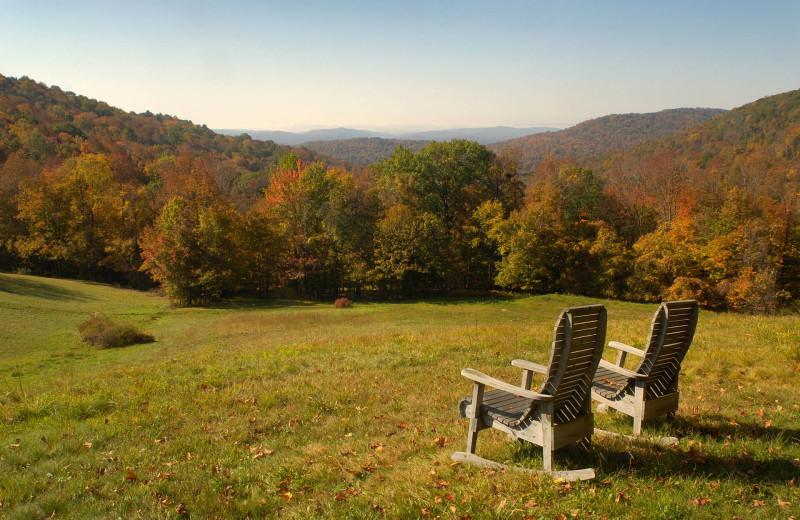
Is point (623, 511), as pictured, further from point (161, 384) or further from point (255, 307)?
point (255, 307)

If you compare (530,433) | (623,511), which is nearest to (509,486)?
(530,433)

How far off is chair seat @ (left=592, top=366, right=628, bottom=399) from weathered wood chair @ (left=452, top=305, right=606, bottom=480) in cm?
81

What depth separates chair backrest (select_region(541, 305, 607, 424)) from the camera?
3.78 m

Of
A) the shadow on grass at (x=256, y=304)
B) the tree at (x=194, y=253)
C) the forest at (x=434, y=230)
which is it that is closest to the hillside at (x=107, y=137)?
the forest at (x=434, y=230)

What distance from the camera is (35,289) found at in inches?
1432

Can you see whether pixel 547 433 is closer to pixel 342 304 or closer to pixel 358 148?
pixel 342 304

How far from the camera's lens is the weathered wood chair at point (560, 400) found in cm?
382

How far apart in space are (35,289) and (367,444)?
139ft

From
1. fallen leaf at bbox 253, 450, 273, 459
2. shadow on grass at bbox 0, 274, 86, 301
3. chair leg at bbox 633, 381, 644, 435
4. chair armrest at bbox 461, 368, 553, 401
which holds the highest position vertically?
chair armrest at bbox 461, 368, 553, 401

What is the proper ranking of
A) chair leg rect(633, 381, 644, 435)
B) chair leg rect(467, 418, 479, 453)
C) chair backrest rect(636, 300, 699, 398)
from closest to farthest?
1. chair leg rect(467, 418, 479, 453)
2. chair backrest rect(636, 300, 699, 398)
3. chair leg rect(633, 381, 644, 435)

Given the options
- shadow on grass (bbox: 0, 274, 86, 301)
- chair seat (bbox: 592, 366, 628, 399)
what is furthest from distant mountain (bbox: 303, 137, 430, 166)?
chair seat (bbox: 592, 366, 628, 399)

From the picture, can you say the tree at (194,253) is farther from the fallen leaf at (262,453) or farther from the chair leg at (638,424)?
the chair leg at (638,424)

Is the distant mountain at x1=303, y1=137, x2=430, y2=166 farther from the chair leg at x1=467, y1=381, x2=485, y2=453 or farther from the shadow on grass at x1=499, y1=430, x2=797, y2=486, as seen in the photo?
the shadow on grass at x1=499, y1=430, x2=797, y2=486

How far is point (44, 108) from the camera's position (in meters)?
113
